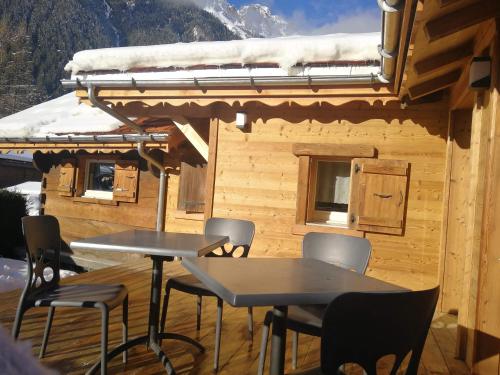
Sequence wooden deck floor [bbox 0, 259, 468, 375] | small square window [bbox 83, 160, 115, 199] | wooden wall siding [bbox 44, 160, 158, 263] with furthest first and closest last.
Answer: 1. small square window [bbox 83, 160, 115, 199]
2. wooden wall siding [bbox 44, 160, 158, 263]
3. wooden deck floor [bbox 0, 259, 468, 375]

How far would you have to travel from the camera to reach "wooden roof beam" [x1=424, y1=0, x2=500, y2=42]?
247cm

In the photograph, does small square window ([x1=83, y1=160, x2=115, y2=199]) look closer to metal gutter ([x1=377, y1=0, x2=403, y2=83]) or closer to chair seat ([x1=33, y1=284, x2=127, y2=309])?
chair seat ([x1=33, y1=284, x2=127, y2=309])

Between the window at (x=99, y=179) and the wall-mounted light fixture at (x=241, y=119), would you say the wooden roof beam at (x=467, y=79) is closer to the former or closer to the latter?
the wall-mounted light fixture at (x=241, y=119)

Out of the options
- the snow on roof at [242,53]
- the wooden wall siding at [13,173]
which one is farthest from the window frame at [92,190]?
the wooden wall siding at [13,173]

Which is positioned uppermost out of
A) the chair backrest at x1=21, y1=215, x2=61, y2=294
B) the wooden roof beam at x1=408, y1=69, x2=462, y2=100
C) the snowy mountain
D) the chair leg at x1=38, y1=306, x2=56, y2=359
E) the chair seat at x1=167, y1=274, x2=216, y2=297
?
the snowy mountain

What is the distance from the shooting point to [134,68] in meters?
4.98

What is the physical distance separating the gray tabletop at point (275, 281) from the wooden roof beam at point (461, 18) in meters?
1.53

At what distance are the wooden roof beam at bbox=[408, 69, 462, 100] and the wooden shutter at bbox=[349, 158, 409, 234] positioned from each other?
803mm

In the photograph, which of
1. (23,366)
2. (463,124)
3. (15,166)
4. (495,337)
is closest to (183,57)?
(463,124)

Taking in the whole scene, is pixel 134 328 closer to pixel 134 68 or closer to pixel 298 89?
pixel 298 89

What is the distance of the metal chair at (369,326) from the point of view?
3.47 feet

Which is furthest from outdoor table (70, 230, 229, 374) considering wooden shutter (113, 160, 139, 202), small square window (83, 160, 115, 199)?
small square window (83, 160, 115, 199)

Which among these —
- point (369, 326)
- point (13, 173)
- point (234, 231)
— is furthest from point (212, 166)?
point (13, 173)

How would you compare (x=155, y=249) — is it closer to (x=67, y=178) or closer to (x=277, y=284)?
Result: (x=277, y=284)
